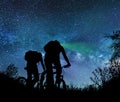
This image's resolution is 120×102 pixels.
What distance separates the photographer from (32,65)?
11.5 meters

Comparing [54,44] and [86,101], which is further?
[54,44]

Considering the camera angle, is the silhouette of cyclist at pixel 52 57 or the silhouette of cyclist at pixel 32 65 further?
the silhouette of cyclist at pixel 32 65

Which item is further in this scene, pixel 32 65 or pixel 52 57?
pixel 32 65

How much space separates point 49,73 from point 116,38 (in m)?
12.2

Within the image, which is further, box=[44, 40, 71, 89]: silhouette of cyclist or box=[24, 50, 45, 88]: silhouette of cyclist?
box=[24, 50, 45, 88]: silhouette of cyclist

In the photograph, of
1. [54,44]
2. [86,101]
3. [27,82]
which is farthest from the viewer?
A: [27,82]

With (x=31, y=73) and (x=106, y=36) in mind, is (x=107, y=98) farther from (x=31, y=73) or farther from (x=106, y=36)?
(x=106, y=36)

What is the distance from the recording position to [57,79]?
32.7ft

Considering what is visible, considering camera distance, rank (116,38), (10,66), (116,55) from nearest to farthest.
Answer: (116,55) < (116,38) < (10,66)

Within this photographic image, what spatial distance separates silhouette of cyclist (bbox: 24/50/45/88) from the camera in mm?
11289

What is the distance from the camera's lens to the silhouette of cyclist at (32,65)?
11.3 metres

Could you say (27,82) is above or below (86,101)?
above

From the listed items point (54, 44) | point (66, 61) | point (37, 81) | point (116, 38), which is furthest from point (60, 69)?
point (116, 38)

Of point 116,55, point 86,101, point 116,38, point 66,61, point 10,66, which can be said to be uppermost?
point 10,66
